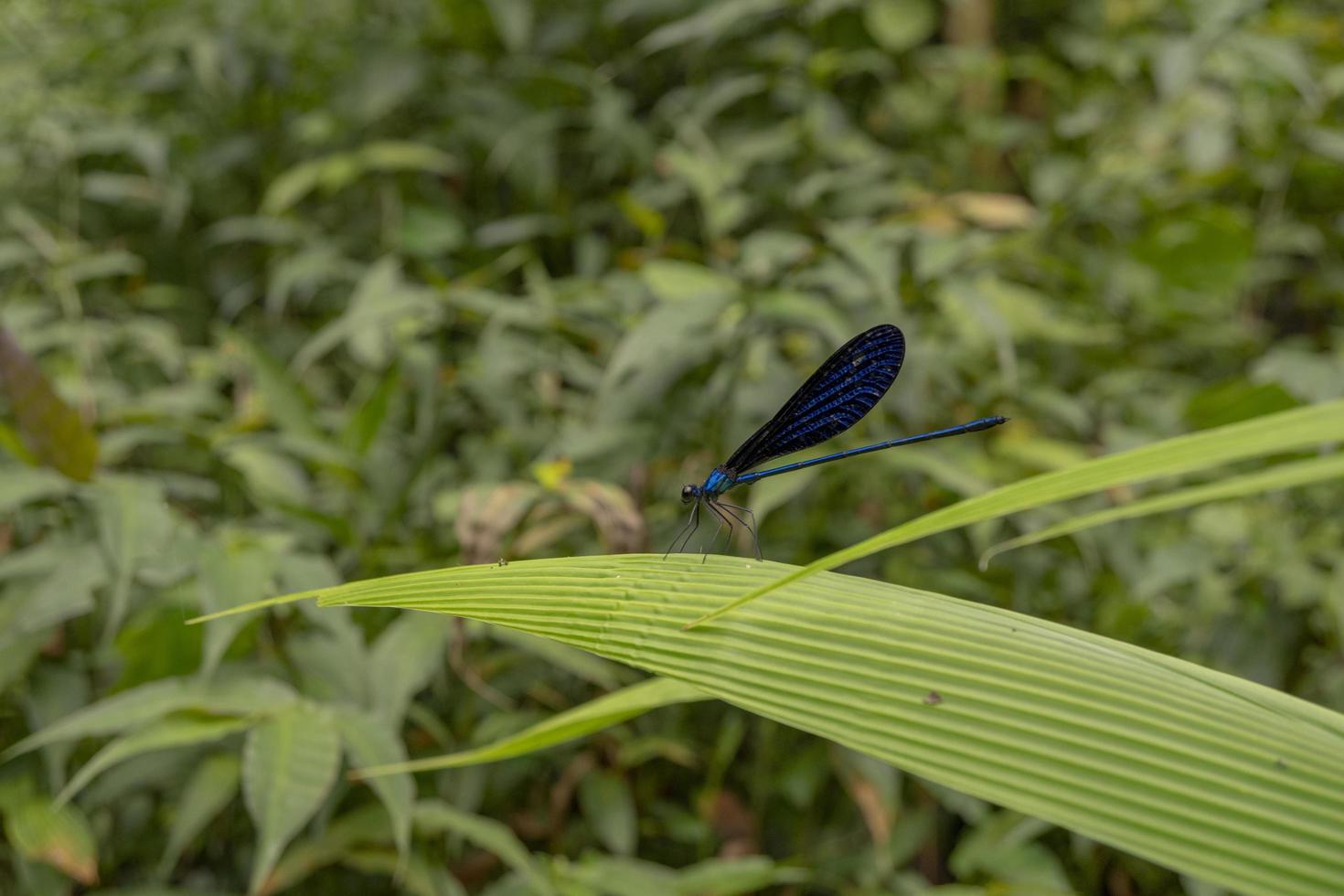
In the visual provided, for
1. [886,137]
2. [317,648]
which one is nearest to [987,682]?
[317,648]

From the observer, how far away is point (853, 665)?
0.38 meters

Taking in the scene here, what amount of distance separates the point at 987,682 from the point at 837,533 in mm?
1130

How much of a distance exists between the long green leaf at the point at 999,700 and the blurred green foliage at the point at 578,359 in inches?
21.0

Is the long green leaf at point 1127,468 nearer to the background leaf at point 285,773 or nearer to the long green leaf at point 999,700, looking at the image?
the long green leaf at point 999,700

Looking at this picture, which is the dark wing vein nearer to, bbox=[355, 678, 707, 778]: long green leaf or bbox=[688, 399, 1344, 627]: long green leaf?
bbox=[355, 678, 707, 778]: long green leaf

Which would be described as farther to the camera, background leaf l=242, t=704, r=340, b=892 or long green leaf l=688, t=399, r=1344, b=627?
background leaf l=242, t=704, r=340, b=892

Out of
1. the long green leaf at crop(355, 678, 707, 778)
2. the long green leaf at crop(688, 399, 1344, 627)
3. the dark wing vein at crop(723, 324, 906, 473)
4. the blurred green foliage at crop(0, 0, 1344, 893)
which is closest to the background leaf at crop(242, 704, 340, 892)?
the blurred green foliage at crop(0, 0, 1344, 893)

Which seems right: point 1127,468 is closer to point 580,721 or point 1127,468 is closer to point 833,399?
point 580,721

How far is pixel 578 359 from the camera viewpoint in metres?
1.62

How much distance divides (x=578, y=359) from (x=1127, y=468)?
4.42 ft

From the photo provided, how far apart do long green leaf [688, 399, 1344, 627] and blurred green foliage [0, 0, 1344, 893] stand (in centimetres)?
69

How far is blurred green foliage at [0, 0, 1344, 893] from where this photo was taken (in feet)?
3.57

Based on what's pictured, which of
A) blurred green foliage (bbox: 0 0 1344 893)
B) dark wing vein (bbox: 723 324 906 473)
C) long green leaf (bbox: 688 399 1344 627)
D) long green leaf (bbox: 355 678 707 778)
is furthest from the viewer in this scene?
blurred green foliage (bbox: 0 0 1344 893)

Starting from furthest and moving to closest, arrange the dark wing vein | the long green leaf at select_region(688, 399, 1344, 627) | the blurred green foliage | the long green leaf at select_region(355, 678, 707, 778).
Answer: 1. the blurred green foliage
2. the dark wing vein
3. the long green leaf at select_region(355, 678, 707, 778)
4. the long green leaf at select_region(688, 399, 1344, 627)
